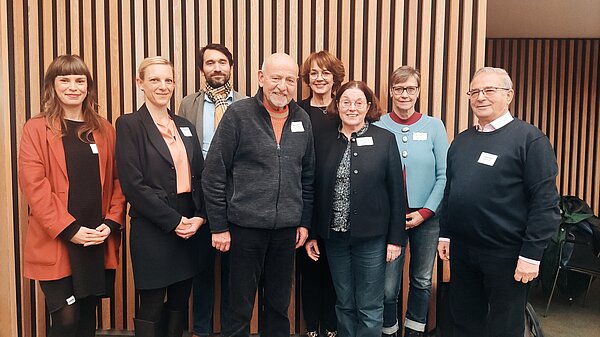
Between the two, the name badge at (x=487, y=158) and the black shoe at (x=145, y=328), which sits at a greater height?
the name badge at (x=487, y=158)

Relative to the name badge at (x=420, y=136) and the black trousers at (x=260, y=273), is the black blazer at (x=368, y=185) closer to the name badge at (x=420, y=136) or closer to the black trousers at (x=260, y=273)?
the black trousers at (x=260, y=273)

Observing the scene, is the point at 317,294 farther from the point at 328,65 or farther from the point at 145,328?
the point at 328,65

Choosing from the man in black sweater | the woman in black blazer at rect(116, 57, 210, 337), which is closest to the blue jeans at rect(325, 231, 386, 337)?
the man in black sweater

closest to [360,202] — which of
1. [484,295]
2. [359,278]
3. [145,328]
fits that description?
[359,278]

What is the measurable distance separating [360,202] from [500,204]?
2.21 feet

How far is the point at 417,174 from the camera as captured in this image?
9.01ft

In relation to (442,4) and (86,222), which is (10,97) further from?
(442,4)

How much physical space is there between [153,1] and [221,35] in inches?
20.6

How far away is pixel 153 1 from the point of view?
10.4ft

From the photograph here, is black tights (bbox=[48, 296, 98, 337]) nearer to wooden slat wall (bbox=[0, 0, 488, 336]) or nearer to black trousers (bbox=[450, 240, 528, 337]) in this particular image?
wooden slat wall (bbox=[0, 0, 488, 336])

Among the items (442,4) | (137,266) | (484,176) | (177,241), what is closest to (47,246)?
(137,266)

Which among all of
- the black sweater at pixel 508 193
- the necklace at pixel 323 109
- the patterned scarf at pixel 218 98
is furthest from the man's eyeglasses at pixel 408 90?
the patterned scarf at pixel 218 98

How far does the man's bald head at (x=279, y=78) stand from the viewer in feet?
7.45

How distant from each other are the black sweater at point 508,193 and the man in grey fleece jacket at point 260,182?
A: 0.81 meters
